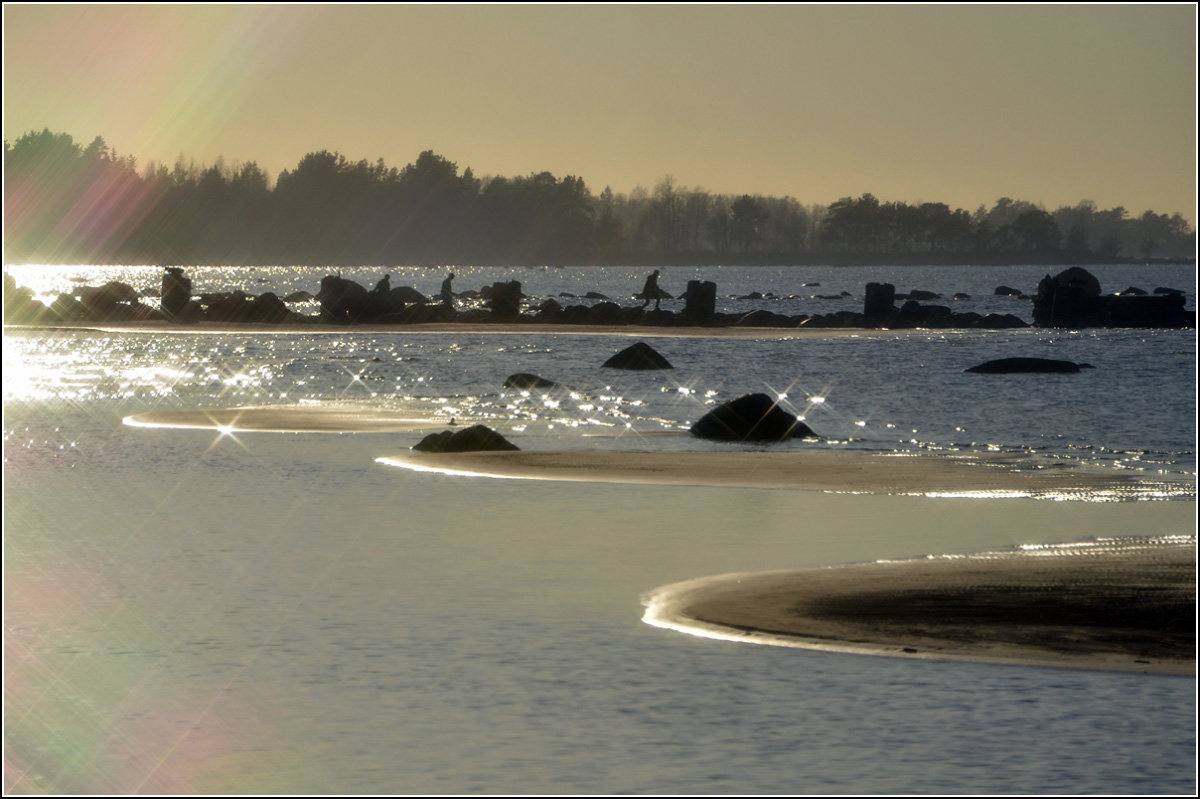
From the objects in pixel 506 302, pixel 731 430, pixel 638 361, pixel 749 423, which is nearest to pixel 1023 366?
pixel 638 361

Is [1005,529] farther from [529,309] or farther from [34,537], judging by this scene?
[529,309]

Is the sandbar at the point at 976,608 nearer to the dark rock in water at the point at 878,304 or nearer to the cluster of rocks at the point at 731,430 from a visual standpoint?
the cluster of rocks at the point at 731,430

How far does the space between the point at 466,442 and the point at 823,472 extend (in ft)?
19.4

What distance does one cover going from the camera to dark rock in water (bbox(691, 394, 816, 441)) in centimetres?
3247

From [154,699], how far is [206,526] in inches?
324

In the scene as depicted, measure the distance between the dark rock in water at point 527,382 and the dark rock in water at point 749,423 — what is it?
15.5 m

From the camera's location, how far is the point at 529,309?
114188 millimetres

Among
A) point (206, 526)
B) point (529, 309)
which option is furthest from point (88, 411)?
point (529, 309)

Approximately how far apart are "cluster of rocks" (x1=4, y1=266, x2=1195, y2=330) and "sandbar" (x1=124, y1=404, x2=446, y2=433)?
56.6m

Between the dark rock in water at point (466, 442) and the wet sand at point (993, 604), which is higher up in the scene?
the dark rock in water at point (466, 442)

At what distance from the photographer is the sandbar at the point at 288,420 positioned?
3394 cm

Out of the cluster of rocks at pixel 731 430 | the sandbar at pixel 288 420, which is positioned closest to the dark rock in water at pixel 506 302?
the sandbar at pixel 288 420

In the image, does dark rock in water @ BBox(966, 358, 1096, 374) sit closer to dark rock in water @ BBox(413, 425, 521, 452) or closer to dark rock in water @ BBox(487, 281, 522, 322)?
dark rock in water @ BBox(413, 425, 521, 452)

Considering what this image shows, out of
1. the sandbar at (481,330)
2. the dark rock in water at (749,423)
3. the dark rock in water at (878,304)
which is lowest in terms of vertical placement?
the dark rock in water at (749,423)
